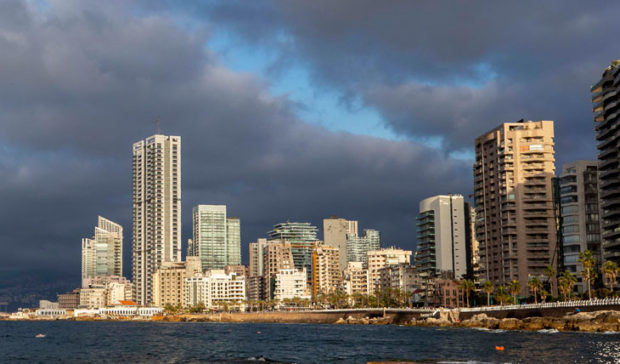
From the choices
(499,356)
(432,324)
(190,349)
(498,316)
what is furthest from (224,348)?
(432,324)

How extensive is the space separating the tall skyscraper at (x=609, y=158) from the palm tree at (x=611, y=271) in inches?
204

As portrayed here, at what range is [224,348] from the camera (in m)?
122

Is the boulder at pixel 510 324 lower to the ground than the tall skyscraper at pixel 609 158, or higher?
lower

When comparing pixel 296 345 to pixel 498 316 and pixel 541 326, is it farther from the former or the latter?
pixel 498 316

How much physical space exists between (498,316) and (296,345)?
202 ft

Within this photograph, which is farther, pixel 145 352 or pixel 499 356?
pixel 145 352

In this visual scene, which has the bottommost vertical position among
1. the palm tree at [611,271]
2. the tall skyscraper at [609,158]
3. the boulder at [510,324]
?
the boulder at [510,324]

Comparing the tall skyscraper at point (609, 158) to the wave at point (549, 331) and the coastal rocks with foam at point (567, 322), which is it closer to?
the coastal rocks with foam at point (567, 322)

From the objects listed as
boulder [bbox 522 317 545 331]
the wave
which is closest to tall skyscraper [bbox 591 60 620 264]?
boulder [bbox 522 317 545 331]

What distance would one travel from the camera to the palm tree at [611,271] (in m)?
162

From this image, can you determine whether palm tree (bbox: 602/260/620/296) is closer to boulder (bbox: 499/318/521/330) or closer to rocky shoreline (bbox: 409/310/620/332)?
rocky shoreline (bbox: 409/310/620/332)

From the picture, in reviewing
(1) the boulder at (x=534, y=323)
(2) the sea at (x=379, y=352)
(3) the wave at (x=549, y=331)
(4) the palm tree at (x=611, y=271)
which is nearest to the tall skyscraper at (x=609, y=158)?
(4) the palm tree at (x=611, y=271)

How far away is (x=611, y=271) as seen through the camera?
161875mm

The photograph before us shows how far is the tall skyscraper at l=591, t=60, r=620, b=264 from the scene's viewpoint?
178 metres
